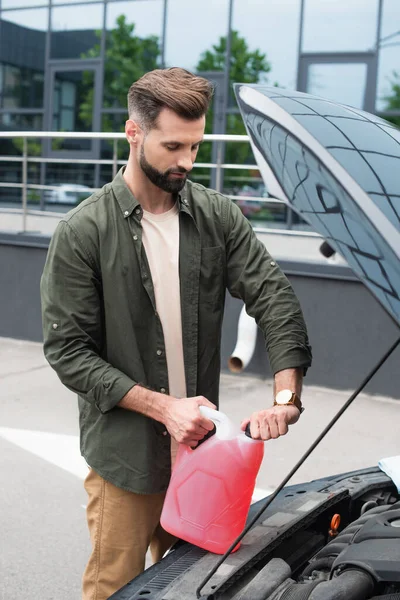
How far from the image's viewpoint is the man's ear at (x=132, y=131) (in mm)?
2227

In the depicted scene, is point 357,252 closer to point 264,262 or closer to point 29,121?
point 264,262

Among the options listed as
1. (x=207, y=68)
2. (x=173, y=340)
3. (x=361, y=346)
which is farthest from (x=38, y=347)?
(x=207, y=68)

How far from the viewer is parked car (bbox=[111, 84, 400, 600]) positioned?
148 centimetres

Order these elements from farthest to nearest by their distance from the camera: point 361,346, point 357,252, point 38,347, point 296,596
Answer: point 38,347
point 361,346
point 296,596
point 357,252

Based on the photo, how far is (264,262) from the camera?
2.46 meters

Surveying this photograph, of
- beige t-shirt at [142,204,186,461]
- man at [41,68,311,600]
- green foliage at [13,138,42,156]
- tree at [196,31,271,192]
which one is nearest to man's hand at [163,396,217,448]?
man at [41,68,311,600]

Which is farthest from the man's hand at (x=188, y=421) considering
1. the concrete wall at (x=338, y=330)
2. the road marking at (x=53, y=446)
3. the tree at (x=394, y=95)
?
the tree at (x=394, y=95)

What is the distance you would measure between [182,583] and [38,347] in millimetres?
6347

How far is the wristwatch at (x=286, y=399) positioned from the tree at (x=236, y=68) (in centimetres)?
1122

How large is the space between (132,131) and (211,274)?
0.48 m

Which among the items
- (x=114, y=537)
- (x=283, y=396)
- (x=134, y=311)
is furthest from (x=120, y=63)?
(x=283, y=396)

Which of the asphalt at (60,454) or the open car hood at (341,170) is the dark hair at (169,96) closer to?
the open car hood at (341,170)

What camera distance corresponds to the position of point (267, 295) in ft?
7.86

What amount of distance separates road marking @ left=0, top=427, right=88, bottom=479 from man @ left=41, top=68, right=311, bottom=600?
2471 mm
